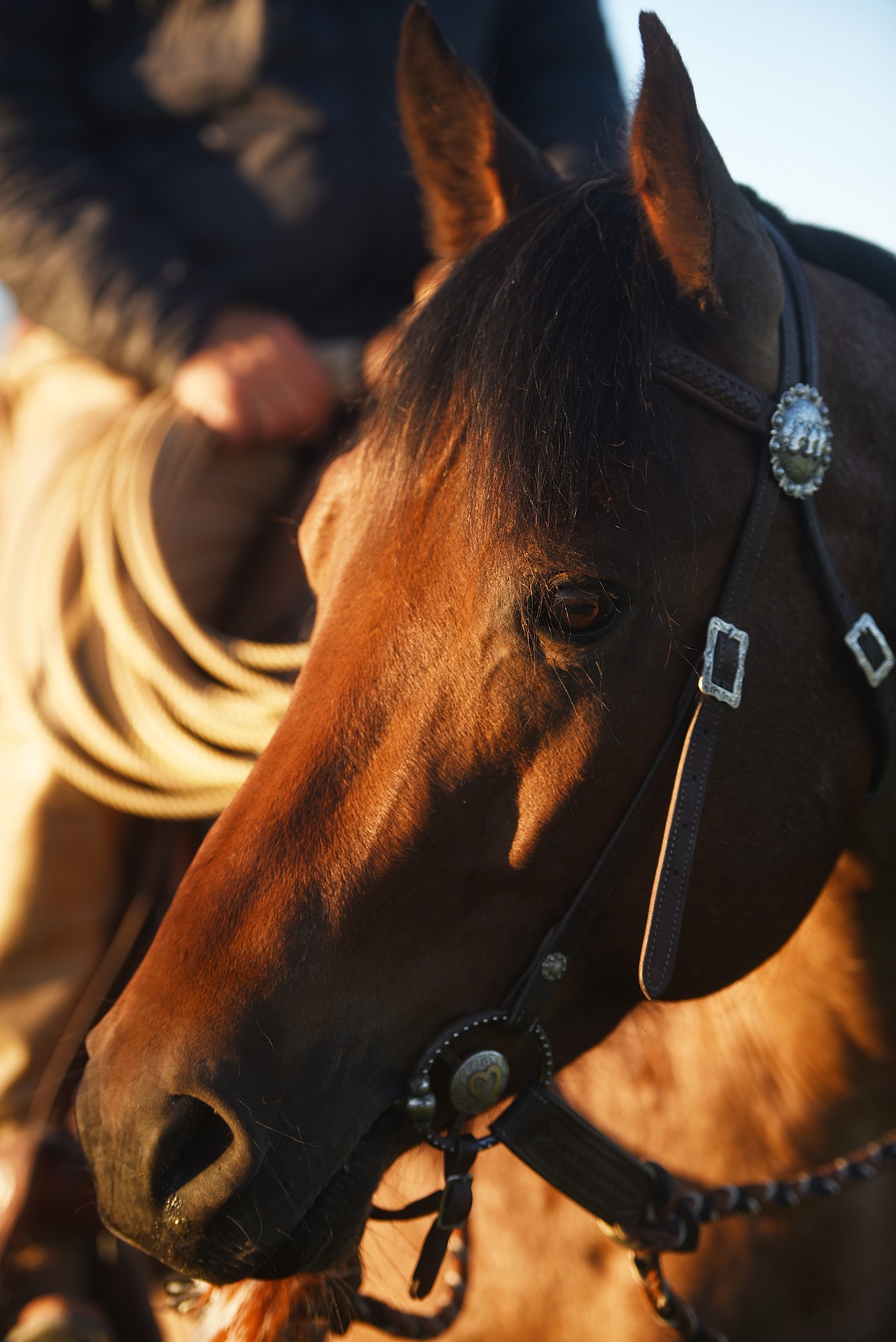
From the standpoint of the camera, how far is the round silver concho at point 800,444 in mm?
1202

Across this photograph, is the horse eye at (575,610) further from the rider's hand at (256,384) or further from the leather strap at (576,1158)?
the rider's hand at (256,384)

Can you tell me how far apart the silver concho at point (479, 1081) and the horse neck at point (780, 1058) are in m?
0.31

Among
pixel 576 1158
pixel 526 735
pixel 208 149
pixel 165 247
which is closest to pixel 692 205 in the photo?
pixel 526 735

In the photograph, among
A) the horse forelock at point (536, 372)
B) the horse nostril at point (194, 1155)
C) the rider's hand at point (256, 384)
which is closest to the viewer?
the horse nostril at point (194, 1155)

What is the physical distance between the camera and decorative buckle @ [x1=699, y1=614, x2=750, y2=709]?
1.14 meters

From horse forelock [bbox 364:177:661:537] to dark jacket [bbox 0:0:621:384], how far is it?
987 millimetres

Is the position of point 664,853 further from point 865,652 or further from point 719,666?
point 865,652

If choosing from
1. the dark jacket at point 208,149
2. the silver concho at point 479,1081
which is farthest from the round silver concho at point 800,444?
the dark jacket at point 208,149

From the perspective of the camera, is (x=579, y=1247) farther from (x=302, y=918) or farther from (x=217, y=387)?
(x=217, y=387)

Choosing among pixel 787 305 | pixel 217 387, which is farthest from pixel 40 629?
pixel 787 305

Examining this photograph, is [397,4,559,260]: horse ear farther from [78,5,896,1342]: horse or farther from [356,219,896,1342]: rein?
[356,219,896,1342]: rein

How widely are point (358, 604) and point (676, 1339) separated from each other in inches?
49.2

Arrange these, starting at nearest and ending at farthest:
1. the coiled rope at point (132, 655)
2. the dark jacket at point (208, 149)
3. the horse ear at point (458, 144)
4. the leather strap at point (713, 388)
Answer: the leather strap at point (713, 388) < the horse ear at point (458, 144) < the coiled rope at point (132, 655) < the dark jacket at point (208, 149)

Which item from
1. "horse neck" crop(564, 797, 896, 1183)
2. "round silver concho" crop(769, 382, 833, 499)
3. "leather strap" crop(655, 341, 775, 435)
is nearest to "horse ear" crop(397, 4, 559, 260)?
"leather strap" crop(655, 341, 775, 435)
